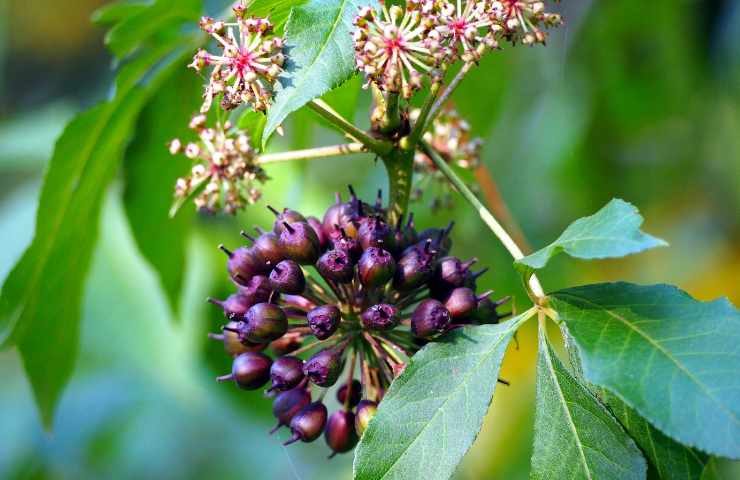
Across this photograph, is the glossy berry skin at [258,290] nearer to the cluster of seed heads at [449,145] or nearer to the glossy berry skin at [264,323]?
the glossy berry skin at [264,323]

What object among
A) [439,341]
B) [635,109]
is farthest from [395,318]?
[635,109]

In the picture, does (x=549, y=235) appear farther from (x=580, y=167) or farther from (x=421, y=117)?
(x=421, y=117)

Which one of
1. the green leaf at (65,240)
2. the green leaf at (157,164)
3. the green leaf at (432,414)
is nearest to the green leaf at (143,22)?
the green leaf at (65,240)

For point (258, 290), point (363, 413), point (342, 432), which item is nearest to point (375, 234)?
point (258, 290)

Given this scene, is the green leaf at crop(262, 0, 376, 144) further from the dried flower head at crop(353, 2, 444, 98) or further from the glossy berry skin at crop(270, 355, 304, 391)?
the glossy berry skin at crop(270, 355, 304, 391)

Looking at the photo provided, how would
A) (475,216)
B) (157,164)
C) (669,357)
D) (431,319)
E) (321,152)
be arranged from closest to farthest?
(669,357) → (431,319) → (321,152) → (157,164) → (475,216)

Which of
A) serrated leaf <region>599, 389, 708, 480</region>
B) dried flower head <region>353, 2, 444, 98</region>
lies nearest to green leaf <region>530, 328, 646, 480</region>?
serrated leaf <region>599, 389, 708, 480</region>

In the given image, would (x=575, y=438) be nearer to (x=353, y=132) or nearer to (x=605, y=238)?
(x=605, y=238)
